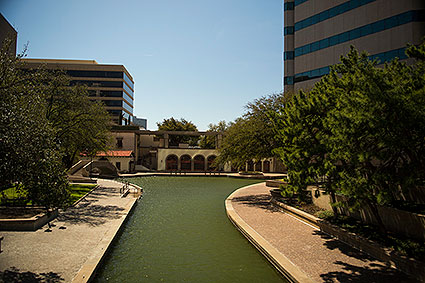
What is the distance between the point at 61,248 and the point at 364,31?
34839 mm

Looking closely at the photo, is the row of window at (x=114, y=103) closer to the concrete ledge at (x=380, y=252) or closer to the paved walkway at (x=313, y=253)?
the paved walkway at (x=313, y=253)

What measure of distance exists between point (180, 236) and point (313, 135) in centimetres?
769

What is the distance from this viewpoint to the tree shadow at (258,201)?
63.0 feet

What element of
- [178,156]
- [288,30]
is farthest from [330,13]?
[178,156]

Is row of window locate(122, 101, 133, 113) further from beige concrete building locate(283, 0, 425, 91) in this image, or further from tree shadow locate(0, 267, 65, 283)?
tree shadow locate(0, 267, 65, 283)

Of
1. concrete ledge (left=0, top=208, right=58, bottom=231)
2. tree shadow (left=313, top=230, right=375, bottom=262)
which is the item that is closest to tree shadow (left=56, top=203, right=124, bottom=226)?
concrete ledge (left=0, top=208, right=58, bottom=231)

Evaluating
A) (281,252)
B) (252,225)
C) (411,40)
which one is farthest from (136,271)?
(411,40)

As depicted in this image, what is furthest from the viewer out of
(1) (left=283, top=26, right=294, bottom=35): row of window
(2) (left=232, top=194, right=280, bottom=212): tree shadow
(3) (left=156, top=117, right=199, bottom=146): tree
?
(3) (left=156, top=117, right=199, bottom=146): tree

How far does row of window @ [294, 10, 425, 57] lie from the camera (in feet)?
93.4

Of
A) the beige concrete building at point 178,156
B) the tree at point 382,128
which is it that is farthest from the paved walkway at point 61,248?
the beige concrete building at point 178,156

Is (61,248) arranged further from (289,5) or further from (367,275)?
(289,5)

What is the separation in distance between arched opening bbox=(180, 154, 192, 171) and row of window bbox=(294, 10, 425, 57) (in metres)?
27.0

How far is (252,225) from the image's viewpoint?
14391mm

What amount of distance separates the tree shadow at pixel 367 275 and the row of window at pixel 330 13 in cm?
3224
